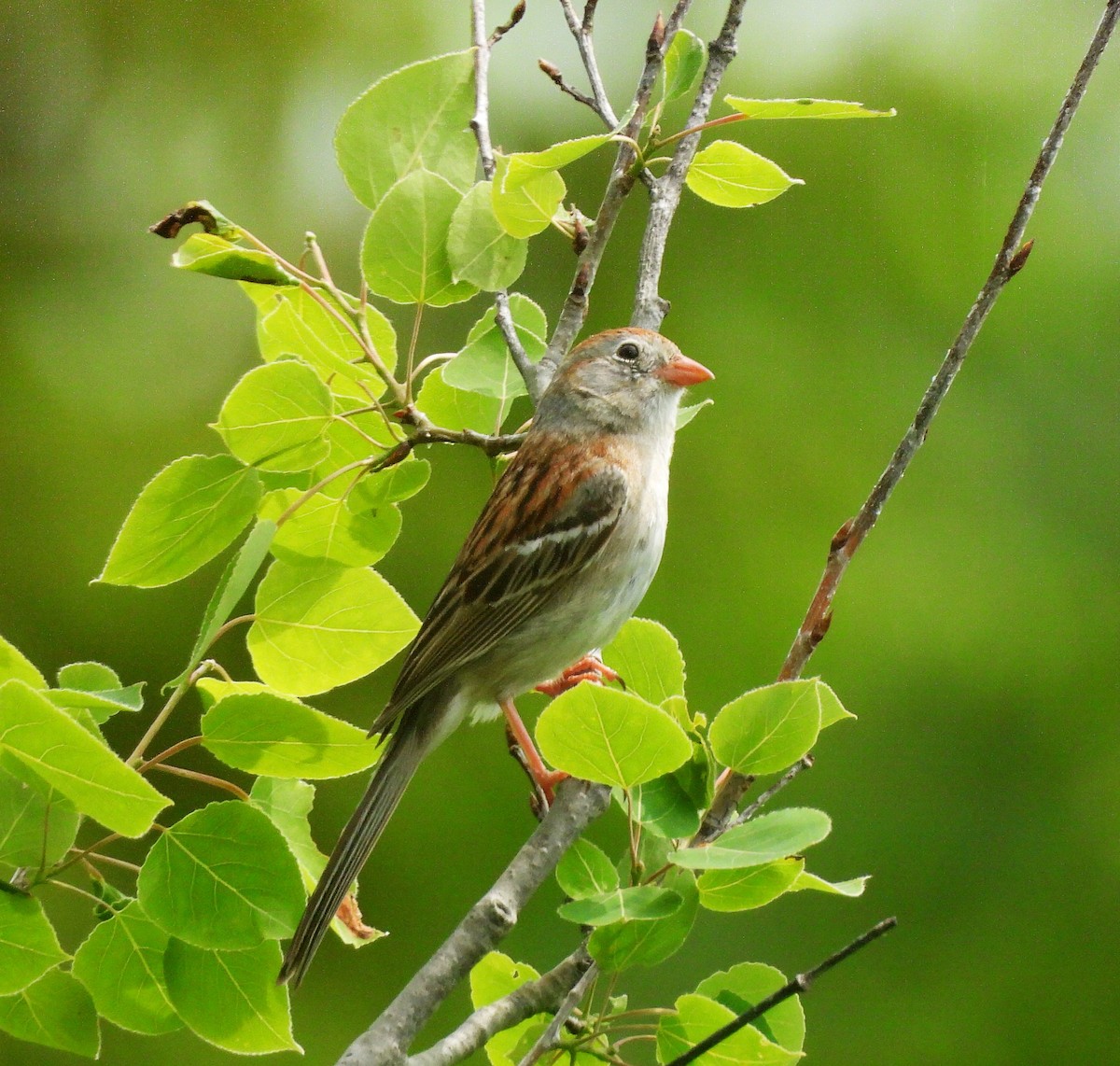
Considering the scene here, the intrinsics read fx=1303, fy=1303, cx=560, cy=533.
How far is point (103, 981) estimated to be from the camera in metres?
1.17

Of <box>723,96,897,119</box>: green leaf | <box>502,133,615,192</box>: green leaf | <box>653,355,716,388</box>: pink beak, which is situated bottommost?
<box>653,355,716,388</box>: pink beak

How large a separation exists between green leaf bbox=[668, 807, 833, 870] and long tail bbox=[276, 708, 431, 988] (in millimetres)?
355

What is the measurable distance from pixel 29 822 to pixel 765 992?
2.26 ft

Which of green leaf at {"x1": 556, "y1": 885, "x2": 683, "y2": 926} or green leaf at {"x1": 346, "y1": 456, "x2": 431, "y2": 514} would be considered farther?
green leaf at {"x1": 346, "y1": 456, "x2": 431, "y2": 514}

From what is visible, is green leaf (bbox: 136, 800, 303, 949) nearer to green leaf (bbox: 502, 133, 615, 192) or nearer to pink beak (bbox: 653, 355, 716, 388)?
green leaf (bbox: 502, 133, 615, 192)

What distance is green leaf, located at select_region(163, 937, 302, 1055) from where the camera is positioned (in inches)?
46.1

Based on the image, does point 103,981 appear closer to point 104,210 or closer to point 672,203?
point 672,203

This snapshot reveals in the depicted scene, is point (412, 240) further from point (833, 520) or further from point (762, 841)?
point (833, 520)

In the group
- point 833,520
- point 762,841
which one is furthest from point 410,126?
point 833,520

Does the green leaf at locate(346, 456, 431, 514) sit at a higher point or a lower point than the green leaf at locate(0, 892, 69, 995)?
higher

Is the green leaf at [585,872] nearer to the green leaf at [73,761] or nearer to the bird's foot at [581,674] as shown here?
the green leaf at [73,761]

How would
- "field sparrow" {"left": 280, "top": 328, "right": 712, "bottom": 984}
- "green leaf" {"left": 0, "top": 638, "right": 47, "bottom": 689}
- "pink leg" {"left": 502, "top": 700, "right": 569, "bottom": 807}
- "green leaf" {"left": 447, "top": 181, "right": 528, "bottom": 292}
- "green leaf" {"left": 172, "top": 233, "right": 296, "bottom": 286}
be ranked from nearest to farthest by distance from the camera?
"green leaf" {"left": 0, "top": 638, "right": 47, "bottom": 689}, "green leaf" {"left": 172, "top": 233, "right": 296, "bottom": 286}, "green leaf" {"left": 447, "top": 181, "right": 528, "bottom": 292}, "pink leg" {"left": 502, "top": 700, "right": 569, "bottom": 807}, "field sparrow" {"left": 280, "top": 328, "right": 712, "bottom": 984}

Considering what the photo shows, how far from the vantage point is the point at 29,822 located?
1.08 metres

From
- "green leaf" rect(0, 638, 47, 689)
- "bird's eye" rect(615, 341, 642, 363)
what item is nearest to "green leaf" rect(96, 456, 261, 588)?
"green leaf" rect(0, 638, 47, 689)
